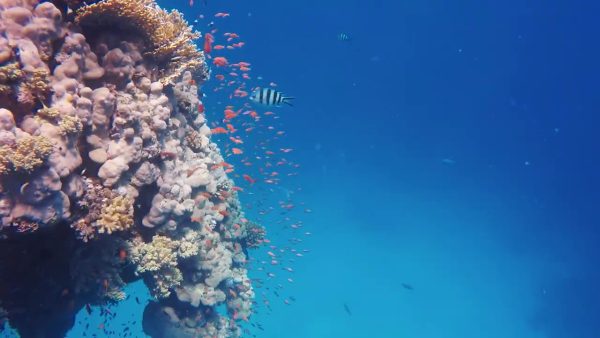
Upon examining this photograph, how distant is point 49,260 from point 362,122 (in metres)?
47.2

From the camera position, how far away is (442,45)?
2283 inches

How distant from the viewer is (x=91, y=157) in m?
4.77

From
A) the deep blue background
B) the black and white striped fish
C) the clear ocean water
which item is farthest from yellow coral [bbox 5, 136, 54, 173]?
the deep blue background

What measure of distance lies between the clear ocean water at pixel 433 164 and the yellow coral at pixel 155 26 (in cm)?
3139

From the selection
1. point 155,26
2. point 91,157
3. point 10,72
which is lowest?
point 91,157

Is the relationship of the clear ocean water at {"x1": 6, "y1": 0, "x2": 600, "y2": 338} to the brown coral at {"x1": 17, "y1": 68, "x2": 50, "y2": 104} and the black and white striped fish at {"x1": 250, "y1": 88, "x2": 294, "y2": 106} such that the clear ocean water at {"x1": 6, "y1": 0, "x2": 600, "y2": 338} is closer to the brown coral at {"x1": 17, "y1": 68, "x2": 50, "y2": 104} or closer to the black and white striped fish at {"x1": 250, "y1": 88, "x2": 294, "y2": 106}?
the black and white striped fish at {"x1": 250, "y1": 88, "x2": 294, "y2": 106}

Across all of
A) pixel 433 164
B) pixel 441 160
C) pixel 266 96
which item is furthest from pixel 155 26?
pixel 433 164

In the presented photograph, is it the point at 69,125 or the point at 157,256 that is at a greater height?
the point at 69,125

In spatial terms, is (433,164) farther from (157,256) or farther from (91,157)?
(91,157)

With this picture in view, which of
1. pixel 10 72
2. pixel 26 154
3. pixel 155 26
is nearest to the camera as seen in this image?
pixel 26 154

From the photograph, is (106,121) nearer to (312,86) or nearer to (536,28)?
(312,86)

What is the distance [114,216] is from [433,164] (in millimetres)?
45878

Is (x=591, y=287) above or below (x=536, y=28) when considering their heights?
below

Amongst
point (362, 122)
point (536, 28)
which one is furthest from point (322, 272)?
point (536, 28)
